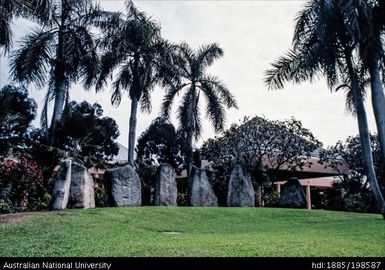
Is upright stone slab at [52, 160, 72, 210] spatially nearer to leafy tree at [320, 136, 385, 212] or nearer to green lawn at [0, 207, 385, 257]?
green lawn at [0, 207, 385, 257]

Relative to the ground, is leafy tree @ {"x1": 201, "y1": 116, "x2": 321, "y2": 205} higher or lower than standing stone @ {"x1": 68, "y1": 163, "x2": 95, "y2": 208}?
higher

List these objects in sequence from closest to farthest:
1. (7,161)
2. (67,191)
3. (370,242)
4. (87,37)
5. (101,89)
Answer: (370,242) → (67,191) → (7,161) → (87,37) → (101,89)

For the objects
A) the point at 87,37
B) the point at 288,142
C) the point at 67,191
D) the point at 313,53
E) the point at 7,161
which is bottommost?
the point at 67,191

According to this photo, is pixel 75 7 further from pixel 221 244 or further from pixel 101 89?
pixel 221 244

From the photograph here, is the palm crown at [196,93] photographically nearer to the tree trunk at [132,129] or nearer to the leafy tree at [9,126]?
the tree trunk at [132,129]

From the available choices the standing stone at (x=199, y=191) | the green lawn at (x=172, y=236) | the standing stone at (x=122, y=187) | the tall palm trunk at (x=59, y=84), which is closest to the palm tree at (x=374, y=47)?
the green lawn at (x=172, y=236)

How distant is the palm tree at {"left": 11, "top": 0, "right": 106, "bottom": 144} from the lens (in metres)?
19.3

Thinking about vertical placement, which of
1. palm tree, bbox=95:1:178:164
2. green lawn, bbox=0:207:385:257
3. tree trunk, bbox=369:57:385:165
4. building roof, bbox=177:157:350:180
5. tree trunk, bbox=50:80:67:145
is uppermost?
palm tree, bbox=95:1:178:164

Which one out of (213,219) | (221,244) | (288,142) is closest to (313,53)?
(213,219)

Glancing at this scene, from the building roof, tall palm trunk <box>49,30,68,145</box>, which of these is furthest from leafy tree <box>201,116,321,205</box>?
tall palm trunk <box>49,30,68,145</box>

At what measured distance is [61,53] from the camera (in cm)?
2042

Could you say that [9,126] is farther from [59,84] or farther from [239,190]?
[239,190]

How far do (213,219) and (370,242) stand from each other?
6388mm

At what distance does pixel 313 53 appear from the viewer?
13.4m
